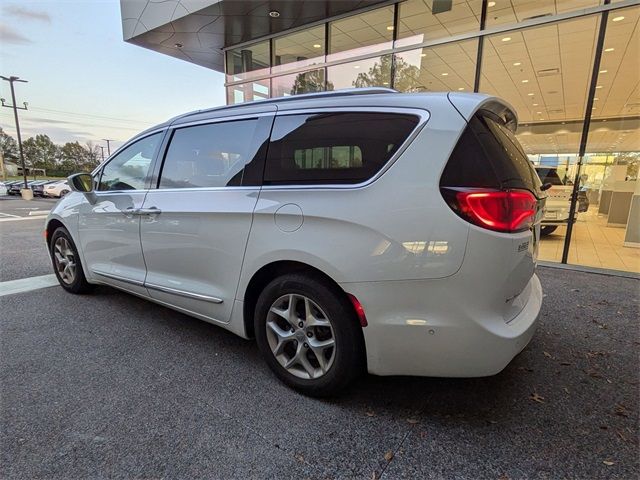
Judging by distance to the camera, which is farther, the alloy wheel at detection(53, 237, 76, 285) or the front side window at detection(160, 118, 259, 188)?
the alloy wheel at detection(53, 237, 76, 285)

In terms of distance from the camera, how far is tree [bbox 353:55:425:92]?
752 cm

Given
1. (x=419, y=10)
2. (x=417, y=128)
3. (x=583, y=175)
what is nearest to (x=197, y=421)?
(x=417, y=128)

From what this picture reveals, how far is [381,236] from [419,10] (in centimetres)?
690

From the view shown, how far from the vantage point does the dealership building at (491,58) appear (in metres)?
5.99

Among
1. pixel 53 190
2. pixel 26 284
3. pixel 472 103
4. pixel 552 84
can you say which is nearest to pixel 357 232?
pixel 472 103

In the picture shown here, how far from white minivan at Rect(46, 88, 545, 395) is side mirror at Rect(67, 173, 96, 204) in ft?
3.77

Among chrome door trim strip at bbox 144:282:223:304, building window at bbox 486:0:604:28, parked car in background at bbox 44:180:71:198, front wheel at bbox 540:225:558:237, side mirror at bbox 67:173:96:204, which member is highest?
building window at bbox 486:0:604:28

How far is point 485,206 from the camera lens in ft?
5.40

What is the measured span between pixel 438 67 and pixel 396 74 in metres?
0.95

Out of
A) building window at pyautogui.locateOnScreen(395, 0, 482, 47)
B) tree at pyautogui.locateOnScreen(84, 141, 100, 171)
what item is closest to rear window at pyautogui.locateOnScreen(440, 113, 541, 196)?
building window at pyautogui.locateOnScreen(395, 0, 482, 47)

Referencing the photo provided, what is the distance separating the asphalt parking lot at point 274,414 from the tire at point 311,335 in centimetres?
15

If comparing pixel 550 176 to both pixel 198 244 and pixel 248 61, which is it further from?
pixel 248 61

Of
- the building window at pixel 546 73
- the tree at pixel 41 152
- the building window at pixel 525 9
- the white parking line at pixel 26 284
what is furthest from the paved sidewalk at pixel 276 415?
the tree at pixel 41 152

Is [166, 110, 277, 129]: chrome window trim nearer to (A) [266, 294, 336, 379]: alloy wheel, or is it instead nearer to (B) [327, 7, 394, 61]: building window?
(A) [266, 294, 336, 379]: alloy wheel
